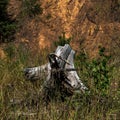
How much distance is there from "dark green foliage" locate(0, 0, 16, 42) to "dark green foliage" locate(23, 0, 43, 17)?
580 mm

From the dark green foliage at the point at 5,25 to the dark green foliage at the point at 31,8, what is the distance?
1.90 feet

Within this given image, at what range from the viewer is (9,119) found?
390cm

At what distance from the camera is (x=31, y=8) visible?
11820 millimetres

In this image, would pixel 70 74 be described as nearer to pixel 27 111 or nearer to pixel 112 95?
pixel 112 95

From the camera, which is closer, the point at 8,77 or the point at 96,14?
the point at 8,77

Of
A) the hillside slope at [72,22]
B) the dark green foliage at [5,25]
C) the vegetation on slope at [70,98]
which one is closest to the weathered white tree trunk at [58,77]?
the vegetation on slope at [70,98]

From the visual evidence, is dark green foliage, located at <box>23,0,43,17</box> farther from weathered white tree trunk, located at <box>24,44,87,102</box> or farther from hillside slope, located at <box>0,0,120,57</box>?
weathered white tree trunk, located at <box>24,44,87,102</box>

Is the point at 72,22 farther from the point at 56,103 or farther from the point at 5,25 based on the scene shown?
the point at 56,103

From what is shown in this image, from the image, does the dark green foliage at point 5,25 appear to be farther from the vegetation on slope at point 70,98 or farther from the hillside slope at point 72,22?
the vegetation on slope at point 70,98

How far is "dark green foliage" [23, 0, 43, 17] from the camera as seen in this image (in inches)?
462

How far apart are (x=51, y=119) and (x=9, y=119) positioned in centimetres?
43

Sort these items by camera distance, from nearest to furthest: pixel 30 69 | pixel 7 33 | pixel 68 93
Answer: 1. pixel 68 93
2. pixel 30 69
3. pixel 7 33

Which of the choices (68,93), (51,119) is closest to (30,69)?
(68,93)

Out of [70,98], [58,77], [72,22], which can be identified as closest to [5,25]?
[72,22]
